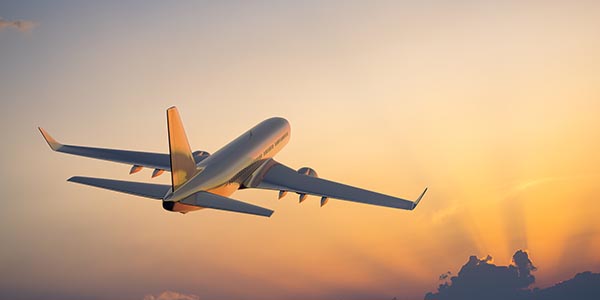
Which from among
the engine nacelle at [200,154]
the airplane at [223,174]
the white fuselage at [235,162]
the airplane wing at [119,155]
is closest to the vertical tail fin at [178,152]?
the airplane at [223,174]

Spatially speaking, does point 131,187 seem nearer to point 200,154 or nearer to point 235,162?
point 235,162

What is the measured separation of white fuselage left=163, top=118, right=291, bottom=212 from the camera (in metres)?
73.8

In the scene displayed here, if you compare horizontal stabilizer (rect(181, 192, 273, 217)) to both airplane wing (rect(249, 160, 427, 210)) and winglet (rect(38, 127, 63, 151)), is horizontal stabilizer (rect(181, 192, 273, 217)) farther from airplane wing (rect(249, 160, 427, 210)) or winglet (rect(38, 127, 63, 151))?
winglet (rect(38, 127, 63, 151))

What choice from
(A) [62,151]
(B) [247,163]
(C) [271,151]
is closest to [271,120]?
(C) [271,151]

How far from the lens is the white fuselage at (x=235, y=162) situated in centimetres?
7381

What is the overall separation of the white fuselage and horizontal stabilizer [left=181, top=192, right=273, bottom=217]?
27.6 inches

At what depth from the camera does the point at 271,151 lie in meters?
96.2

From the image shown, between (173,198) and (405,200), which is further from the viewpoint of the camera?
(405,200)

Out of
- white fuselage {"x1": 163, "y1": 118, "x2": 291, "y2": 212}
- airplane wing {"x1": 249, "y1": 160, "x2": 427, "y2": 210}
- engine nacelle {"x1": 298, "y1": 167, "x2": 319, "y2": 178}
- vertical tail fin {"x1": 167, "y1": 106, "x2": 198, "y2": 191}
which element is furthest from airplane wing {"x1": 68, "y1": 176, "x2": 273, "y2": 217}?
engine nacelle {"x1": 298, "y1": 167, "x2": 319, "y2": 178}

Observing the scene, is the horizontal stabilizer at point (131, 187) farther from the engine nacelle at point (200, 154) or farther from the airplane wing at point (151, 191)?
the engine nacelle at point (200, 154)

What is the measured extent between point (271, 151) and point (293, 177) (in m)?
8.71

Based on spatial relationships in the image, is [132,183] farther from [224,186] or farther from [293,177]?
[293,177]

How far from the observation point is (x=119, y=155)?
91688 millimetres

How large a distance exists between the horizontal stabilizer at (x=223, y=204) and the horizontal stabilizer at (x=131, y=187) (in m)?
2.32
